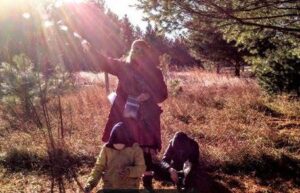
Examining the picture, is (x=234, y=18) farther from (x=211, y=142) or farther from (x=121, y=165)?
(x=121, y=165)

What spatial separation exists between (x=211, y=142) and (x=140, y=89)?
11.1 feet

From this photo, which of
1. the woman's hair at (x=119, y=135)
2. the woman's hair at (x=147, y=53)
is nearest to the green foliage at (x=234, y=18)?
the woman's hair at (x=147, y=53)

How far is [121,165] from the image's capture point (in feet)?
14.4

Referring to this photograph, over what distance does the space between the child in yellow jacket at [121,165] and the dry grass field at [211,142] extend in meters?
0.58

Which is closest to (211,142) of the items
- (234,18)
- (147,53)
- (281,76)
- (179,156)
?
(234,18)

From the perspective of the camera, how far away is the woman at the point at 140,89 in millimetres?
4902

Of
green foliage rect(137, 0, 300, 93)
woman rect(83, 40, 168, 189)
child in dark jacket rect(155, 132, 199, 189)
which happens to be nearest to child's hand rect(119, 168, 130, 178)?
woman rect(83, 40, 168, 189)

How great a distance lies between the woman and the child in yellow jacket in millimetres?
567

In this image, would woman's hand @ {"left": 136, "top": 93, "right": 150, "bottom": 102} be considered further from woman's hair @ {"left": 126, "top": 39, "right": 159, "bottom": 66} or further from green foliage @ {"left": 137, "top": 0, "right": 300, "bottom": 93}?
green foliage @ {"left": 137, "top": 0, "right": 300, "bottom": 93}

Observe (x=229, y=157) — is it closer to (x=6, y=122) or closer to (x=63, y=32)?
(x=63, y=32)

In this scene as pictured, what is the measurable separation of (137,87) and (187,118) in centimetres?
537

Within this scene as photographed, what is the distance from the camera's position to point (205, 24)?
7066 millimetres

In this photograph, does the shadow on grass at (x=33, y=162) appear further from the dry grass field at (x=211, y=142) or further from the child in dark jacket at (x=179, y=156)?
the child in dark jacket at (x=179, y=156)

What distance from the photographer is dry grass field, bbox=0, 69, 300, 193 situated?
6.22 m
